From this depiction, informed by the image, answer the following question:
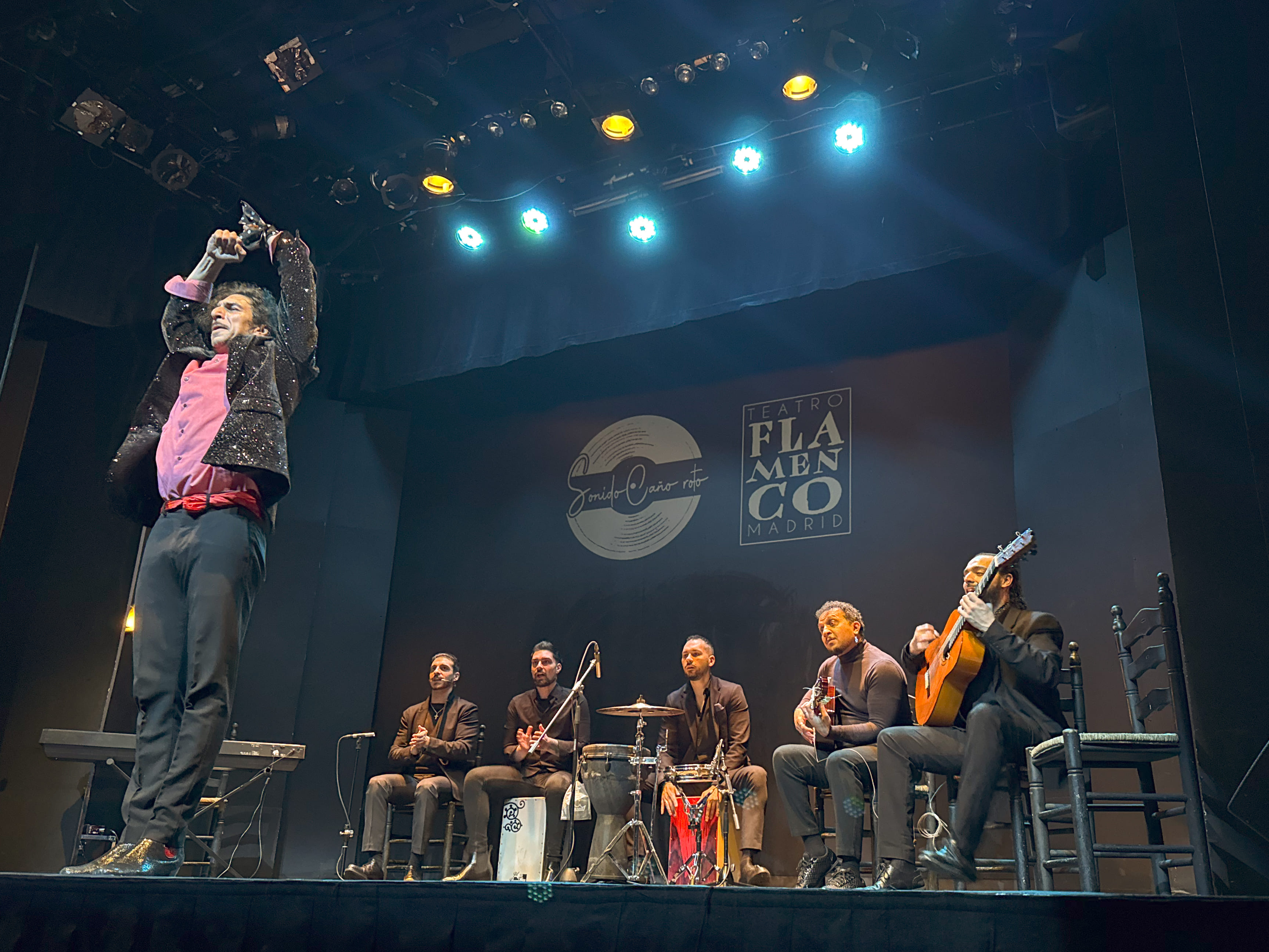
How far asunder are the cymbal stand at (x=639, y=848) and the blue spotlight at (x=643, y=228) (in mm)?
3028

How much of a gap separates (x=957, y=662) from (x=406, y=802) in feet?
11.7

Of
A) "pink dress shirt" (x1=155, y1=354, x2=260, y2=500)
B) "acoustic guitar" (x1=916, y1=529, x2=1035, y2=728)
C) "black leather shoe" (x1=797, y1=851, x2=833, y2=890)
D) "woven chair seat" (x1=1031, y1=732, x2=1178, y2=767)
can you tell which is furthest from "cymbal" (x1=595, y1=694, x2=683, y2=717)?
"pink dress shirt" (x1=155, y1=354, x2=260, y2=500)

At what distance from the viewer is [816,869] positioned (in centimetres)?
394

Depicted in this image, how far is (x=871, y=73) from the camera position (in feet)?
16.4

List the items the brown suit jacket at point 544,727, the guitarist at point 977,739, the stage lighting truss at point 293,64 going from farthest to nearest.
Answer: the brown suit jacket at point 544,727 → the stage lighting truss at point 293,64 → the guitarist at point 977,739

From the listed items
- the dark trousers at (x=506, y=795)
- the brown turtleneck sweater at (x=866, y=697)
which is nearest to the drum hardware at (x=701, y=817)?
the brown turtleneck sweater at (x=866, y=697)

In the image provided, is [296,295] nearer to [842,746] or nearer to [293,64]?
[842,746]

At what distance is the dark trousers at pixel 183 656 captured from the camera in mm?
2086

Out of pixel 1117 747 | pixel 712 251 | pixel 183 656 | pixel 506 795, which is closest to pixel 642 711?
pixel 506 795

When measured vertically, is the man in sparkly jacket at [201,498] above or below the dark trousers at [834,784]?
above

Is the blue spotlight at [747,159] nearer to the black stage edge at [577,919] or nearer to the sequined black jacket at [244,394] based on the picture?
the sequined black jacket at [244,394]

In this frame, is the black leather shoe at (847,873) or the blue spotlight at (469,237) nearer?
the black leather shoe at (847,873)

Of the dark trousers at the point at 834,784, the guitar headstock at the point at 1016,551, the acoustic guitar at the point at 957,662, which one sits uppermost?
the guitar headstock at the point at 1016,551

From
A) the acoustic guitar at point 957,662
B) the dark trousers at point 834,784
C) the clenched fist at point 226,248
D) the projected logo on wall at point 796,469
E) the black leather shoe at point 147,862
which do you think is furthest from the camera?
the projected logo on wall at point 796,469
